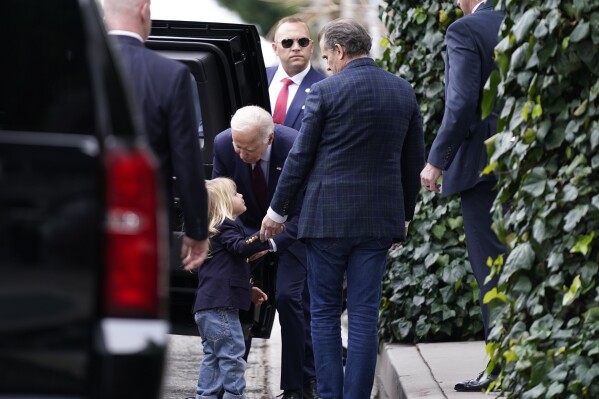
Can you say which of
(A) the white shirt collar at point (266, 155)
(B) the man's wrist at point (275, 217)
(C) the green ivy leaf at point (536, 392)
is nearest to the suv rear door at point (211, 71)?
(A) the white shirt collar at point (266, 155)

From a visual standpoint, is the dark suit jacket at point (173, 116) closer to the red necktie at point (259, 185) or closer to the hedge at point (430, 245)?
the red necktie at point (259, 185)

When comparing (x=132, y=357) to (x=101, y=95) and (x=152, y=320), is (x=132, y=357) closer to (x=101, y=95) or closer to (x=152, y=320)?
(x=152, y=320)

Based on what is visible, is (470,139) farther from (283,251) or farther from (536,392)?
(536,392)

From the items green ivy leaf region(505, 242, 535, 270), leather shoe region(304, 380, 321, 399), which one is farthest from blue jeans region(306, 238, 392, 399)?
green ivy leaf region(505, 242, 535, 270)

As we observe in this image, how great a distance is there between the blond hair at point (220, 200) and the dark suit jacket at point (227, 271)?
4cm

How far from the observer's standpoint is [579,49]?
518 centimetres

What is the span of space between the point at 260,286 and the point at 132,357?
15.3 ft

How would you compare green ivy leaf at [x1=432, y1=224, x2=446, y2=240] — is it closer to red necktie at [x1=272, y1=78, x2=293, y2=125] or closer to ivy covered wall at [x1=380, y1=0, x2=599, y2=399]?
red necktie at [x1=272, y1=78, x2=293, y2=125]

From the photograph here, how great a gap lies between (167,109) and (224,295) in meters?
1.85

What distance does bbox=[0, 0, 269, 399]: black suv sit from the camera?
3.23 m

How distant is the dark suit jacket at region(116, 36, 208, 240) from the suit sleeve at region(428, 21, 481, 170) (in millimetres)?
1728

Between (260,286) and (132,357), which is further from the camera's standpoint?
(260,286)

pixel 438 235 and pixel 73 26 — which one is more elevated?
pixel 73 26

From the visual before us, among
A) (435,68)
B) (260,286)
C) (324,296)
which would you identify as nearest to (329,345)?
(324,296)
